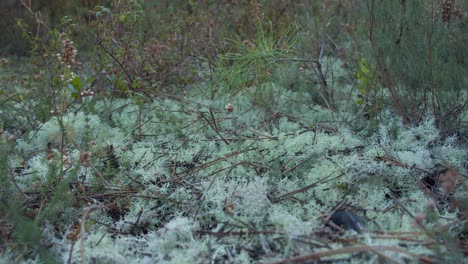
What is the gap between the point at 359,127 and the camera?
216 cm

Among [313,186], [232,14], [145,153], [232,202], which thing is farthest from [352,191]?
[232,14]

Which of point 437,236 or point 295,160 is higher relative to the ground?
point 437,236

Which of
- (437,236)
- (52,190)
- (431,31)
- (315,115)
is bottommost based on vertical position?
(315,115)

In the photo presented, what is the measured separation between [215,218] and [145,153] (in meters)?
0.58

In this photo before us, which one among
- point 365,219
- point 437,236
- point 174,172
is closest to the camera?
Answer: point 437,236

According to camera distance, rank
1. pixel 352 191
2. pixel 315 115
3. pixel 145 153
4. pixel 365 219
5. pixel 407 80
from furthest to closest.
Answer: pixel 315 115 → pixel 407 80 → pixel 145 153 → pixel 352 191 → pixel 365 219

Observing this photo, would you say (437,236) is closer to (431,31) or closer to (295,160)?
(295,160)

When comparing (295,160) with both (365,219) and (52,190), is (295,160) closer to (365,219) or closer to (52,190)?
(365,219)

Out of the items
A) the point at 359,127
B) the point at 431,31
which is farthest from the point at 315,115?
the point at 431,31

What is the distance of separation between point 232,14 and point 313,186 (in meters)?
2.28

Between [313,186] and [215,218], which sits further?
[313,186]

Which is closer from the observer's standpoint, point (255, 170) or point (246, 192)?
point (246, 192)

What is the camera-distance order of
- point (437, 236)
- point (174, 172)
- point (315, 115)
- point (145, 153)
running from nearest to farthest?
point (437, 236)
point (174, 172)
point (145, 153)
point (315, 115)

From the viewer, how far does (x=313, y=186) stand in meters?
1.54
